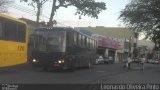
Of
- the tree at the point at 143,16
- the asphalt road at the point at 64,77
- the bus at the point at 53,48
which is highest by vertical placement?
the tree at the point at 143,16

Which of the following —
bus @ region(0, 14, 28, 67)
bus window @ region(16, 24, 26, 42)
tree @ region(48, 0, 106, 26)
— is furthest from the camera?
tree @ region(48, 0, 106, 26)

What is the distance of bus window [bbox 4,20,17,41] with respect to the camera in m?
26.2

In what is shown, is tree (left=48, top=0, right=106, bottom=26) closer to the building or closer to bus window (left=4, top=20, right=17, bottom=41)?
the building

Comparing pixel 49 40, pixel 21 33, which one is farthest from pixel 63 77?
pixel 49 40

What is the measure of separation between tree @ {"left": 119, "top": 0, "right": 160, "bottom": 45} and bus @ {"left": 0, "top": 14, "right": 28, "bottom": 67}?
29.5 meters

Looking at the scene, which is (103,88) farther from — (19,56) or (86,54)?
(86,54)

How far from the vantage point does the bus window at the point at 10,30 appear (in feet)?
85.9

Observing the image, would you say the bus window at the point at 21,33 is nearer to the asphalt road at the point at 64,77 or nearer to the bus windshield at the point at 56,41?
the asphalt road at the point at 64,77

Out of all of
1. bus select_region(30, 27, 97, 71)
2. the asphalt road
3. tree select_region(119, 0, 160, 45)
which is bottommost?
Answer: the asphalt road

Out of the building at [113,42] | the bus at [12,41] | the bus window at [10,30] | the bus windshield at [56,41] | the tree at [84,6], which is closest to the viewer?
the bus at [12,41]

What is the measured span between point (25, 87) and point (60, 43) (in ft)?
56.7

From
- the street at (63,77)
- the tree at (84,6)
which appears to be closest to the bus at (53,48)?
the street at (63,77)

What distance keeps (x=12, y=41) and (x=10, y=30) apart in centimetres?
80

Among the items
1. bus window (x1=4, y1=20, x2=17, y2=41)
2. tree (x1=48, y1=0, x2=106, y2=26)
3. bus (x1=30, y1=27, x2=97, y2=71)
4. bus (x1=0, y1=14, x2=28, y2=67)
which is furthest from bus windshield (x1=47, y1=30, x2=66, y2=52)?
tree (x1=48, y1=0, x2=106, y2=26)
